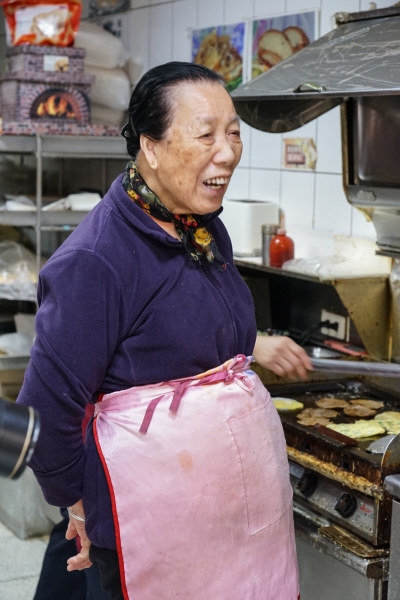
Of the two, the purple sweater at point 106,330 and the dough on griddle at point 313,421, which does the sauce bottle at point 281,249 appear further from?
the purple sweater at point 106,330

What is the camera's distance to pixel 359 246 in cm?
316

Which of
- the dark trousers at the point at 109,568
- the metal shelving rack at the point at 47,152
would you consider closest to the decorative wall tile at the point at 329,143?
the metal shelving rack at the point at 47,152

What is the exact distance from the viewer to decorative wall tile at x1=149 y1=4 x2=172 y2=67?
4.35m

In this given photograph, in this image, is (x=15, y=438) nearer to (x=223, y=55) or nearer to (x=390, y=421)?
(x=390, y=421)

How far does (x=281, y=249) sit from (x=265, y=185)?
1.73ft

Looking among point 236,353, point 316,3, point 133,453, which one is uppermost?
point 316,3

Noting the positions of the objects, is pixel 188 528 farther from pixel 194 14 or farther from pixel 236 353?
pixel 194 14

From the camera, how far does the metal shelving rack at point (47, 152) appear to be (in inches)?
155

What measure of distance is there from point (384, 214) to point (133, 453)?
4.69ft

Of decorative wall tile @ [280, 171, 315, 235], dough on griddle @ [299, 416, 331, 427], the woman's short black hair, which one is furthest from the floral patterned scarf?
decorative wall tile @ [280, 171, 315, 235]

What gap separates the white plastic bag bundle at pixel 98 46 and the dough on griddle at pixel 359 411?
8.05ft

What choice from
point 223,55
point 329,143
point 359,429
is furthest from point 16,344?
point 359,429

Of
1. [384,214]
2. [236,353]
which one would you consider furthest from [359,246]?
[236,353]

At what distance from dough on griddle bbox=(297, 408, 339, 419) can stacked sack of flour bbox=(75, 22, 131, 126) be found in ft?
7.39
